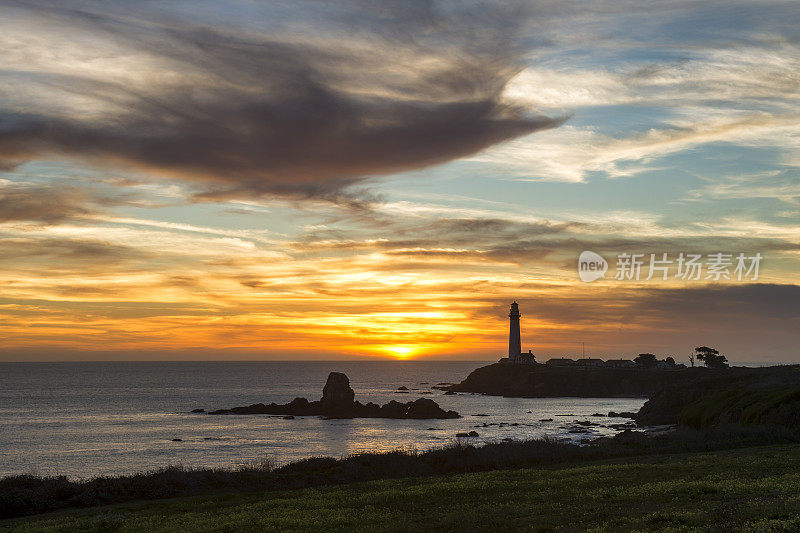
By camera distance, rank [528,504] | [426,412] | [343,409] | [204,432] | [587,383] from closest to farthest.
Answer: [528,504] < [204,432] < [426,412] < [343,409] < [587,383]

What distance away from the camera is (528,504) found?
2486 cm

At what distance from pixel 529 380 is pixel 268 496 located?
16618 centimetres

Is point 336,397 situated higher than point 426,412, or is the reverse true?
point 336,397

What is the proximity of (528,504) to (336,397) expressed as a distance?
111 meters

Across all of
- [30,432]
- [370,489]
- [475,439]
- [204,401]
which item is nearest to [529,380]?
[204,401]

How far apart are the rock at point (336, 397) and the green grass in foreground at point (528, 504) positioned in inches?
3839

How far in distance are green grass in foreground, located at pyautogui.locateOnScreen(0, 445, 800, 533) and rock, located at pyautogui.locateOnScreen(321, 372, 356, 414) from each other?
97514 mm

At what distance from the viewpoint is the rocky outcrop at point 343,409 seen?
12600 cm

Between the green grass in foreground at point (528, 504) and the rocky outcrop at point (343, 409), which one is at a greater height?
the green grass in foreground at point (528, 504)

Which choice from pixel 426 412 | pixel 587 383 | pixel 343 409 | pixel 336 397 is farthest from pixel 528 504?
pixel 587 383

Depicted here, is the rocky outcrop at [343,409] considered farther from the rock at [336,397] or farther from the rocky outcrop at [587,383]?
the rocky outcrop at [587,383]

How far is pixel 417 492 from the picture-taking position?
98.1 feet

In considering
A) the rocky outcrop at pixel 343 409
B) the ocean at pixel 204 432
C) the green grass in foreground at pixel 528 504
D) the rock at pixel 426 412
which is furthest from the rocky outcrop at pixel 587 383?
the green grass in foreground at pixel 528 504

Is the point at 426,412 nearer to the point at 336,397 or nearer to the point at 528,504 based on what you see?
the point at 336,397
